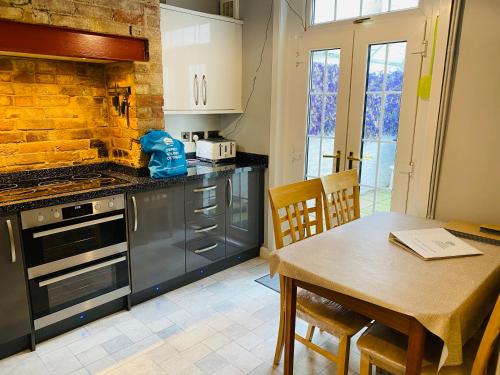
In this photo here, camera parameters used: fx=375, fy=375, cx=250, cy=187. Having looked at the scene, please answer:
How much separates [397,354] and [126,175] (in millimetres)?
2088

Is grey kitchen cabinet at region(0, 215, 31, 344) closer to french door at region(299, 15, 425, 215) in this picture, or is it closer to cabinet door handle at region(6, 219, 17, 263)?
cabinet door handle at region(6, 219, 17, 263)

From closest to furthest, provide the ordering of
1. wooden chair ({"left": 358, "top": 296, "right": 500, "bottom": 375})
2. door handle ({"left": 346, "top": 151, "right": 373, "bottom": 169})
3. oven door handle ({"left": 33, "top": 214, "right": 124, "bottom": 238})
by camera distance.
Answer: wooden chair ({"left": 358, "top": 296, "right": 500, "bottom": 375}) → oven door handle ({"left": 33, "top": 214, "right": 124, "bottom": 238}) → door handle ({"left": 346, "top": 151, "right": 373, "bottom": 169})

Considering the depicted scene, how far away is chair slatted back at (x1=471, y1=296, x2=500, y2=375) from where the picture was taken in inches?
44.8

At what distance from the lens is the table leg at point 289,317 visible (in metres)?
1.68

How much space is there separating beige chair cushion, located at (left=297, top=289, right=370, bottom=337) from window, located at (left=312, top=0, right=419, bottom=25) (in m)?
1.93

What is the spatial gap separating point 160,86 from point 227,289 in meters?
1.61

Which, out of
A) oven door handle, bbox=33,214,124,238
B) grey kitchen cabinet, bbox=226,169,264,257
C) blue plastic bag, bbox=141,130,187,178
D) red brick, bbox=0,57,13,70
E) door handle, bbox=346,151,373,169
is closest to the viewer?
oven door handle, bbox=33,214,124,238

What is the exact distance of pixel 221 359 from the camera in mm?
2121

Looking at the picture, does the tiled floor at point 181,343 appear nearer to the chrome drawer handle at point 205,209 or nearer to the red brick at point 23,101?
the chrome drawer handle at point 205,209

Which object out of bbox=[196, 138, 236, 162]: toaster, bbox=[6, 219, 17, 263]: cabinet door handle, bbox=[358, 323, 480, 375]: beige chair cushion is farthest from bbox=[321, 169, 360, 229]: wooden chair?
bbox=[6, 219, 17, 263]: cabinet door handle

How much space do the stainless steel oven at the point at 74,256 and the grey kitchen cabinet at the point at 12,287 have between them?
0.04m

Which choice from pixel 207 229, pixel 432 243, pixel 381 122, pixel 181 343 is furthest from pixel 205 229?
pixel 432 243

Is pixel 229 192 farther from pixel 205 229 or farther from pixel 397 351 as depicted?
pixel 397 351

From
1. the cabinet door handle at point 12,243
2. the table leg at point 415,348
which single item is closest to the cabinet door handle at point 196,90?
the cabinet door handle at point 12,243
